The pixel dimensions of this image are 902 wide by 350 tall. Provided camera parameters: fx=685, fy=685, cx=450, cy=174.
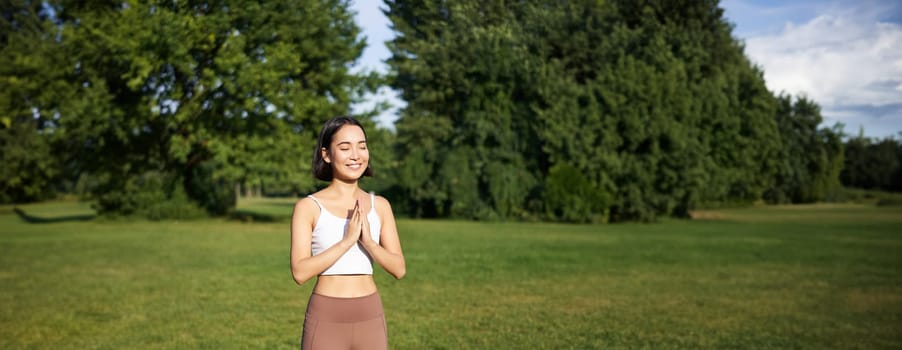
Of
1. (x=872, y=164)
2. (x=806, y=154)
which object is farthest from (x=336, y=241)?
(x=872, y=164)

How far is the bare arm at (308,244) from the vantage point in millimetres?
3105

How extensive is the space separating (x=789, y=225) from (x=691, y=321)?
25420mm

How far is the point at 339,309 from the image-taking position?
10.6ft

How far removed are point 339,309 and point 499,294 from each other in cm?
886

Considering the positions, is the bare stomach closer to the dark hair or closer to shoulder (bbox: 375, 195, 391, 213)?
shoulder (bbox: 375, 195, 391, 213)

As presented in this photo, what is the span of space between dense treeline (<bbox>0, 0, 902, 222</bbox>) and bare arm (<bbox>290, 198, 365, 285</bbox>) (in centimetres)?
2717

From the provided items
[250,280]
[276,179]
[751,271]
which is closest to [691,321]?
[751,271]

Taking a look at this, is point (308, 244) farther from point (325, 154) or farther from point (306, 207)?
point (325, 154)

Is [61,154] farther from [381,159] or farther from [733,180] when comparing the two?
[733,180]

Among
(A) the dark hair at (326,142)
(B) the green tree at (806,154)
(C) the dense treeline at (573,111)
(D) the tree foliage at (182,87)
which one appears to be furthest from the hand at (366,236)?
(B) the green tree at (806,154)

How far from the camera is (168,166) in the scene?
34.0 meters

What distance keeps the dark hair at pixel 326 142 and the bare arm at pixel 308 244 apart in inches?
10.0

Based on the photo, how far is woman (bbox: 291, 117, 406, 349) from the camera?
318cm

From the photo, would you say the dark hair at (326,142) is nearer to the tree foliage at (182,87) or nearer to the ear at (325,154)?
the ear at (325,154)
